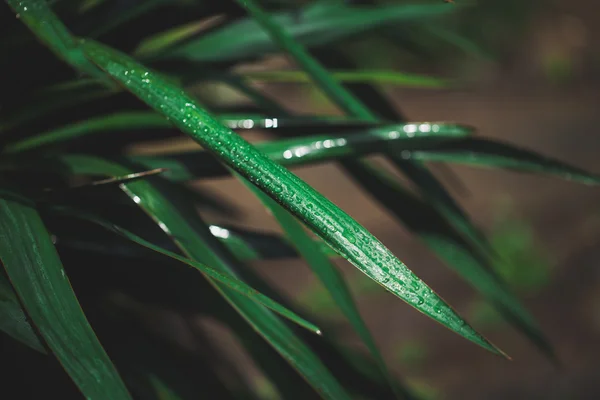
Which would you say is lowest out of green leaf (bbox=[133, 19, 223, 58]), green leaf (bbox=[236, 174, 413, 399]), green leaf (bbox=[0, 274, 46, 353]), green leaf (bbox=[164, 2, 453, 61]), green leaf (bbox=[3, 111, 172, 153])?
green leaf (bbox=[0, 274, 46, 353])

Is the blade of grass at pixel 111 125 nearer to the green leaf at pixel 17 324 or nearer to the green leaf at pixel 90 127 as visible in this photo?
the green leaf at pixel 90 127

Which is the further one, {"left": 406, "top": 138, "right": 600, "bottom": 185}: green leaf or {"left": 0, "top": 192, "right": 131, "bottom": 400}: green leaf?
{"left": 406, "top": 138, "right": 600, "bottom": 185}: green leaf

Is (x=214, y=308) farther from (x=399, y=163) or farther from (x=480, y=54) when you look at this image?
(x=480, y=54)

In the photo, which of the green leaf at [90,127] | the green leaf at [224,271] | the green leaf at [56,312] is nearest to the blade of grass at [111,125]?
the green leaf at [90,127]

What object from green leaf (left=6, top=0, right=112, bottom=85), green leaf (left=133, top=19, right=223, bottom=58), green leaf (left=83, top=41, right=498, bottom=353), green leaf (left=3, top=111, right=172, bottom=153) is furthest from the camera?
green leaf (left=133, top=19, right=223, bottom=58)

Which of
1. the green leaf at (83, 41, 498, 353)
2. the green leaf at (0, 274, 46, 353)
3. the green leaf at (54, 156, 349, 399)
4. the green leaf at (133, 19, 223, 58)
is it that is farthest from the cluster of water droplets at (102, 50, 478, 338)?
the green leaf at (133, 19, 223, 58)

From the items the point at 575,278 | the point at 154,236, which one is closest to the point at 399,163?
the point at 154,236

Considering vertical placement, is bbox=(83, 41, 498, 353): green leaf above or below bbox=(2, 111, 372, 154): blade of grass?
below

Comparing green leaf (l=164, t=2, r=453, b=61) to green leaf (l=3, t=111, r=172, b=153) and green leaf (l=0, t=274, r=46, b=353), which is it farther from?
green leaf (l=0, t=274, r=46, b=353)
